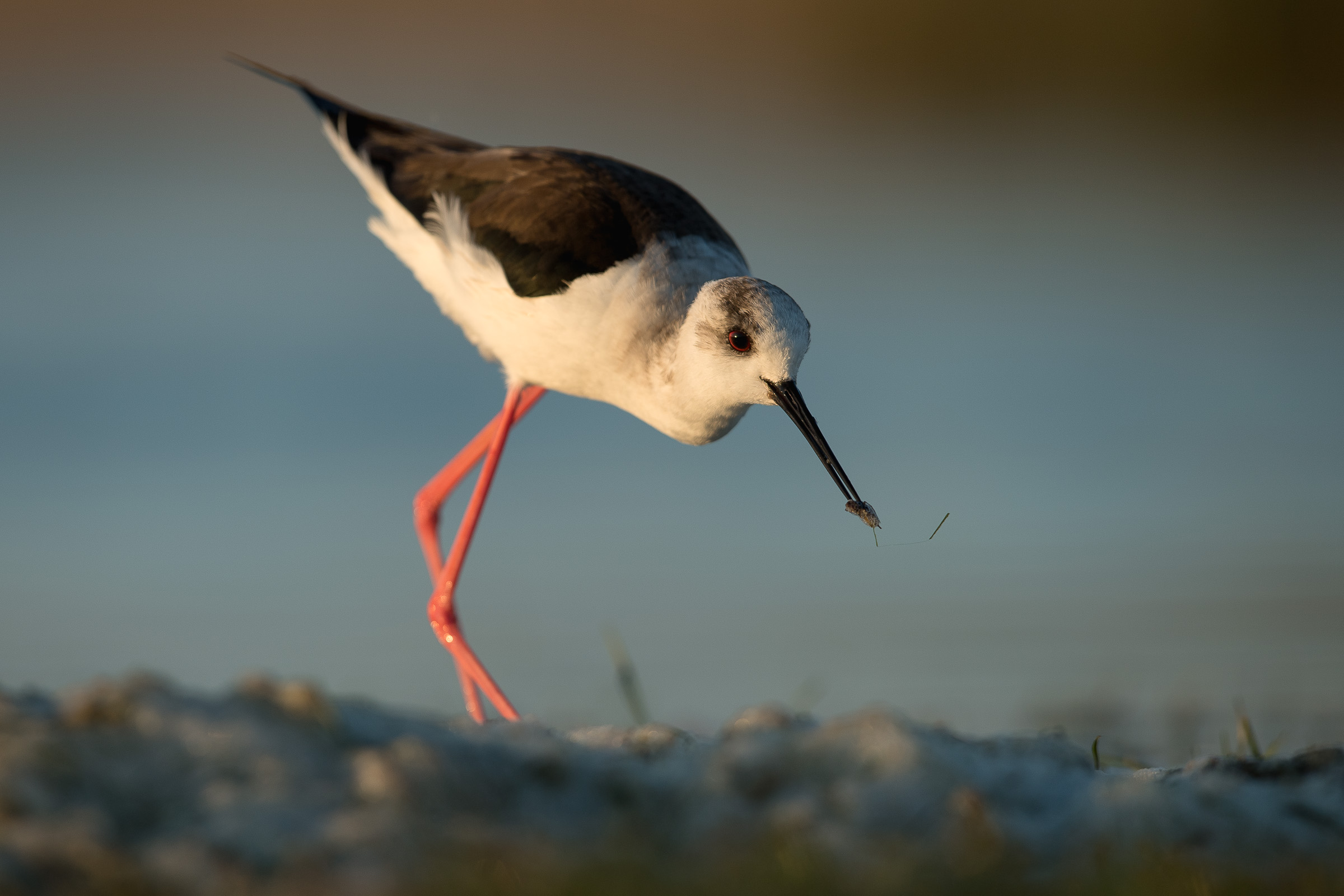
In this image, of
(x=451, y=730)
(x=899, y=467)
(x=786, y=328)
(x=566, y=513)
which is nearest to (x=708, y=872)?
(x=451, y=730)

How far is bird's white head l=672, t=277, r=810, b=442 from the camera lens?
397 centimetres

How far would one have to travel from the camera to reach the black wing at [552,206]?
4438 millimetres

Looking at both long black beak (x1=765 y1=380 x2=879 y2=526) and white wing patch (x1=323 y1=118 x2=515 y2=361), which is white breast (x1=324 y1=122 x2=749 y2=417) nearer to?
white wing patch (x1=323 y1=118 x2=515 y2=361)

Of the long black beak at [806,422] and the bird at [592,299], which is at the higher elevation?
the bird at [592,299]

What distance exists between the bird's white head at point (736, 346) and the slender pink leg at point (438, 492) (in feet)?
5.04

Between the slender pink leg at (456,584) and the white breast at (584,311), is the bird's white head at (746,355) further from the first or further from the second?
the slender pink leg at (456,584)

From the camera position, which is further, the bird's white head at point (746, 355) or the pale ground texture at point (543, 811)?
the bird's white head at point (746, 355)

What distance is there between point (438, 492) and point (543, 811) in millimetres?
3771

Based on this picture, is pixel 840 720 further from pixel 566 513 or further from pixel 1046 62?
pixel 1046 62

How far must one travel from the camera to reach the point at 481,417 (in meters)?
8.95

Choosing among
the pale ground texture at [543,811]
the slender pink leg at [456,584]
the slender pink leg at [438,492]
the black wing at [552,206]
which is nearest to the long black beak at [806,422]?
the black wing at [552,206]

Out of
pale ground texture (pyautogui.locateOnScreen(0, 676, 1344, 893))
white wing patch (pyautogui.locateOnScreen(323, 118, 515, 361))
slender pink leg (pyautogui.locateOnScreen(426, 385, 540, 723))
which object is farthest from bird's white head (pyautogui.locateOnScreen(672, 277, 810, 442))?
pale ground texture (pyautogui.locateOnScreen(0, 676, 1344, 893))

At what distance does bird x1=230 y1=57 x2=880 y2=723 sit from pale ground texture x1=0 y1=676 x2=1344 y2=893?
5.64 feet

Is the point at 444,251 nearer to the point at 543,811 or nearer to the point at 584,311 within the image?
the point at 584,311
